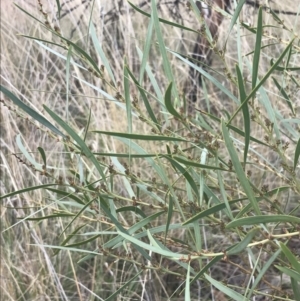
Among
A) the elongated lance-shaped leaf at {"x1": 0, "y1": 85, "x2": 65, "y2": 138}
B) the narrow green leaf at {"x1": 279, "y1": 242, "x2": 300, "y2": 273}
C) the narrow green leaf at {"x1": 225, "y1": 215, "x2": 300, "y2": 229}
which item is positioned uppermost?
the elongated lance-shaped leaf at {"x1": 0, "y1": 85, "x2": 65, "y2": 138}

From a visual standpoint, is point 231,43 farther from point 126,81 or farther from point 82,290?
point 126,81

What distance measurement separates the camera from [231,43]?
2258mm

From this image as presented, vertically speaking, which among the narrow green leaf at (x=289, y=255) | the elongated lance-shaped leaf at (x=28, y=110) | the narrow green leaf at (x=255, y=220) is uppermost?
the elongated lance-shaped leaf at (x=28, y=110)

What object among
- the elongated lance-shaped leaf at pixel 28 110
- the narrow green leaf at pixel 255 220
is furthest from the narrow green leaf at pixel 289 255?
the elongated lance-shaped leaf at pixel 28 110

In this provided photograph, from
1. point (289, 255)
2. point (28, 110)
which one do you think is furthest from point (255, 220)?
point (28, 110)

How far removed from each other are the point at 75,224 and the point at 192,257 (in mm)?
887

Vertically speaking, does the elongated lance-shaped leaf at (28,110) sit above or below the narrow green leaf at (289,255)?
above

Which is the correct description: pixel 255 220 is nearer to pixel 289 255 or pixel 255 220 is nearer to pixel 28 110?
pixel 289 255

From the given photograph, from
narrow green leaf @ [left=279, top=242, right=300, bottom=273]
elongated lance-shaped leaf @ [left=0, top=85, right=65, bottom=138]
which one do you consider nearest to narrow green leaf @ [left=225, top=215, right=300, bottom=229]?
narrow green leaf @ [left=279, top=242, right=300, bottom=273]

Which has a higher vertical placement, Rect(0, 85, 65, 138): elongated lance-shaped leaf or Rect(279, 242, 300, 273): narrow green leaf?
Rect(0, 85, 65, 138): elongated lance-shaped leaf

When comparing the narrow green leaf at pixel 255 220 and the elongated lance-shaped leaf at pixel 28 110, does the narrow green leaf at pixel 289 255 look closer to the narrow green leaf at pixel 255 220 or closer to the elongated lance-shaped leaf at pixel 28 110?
the narrow green leaf at pixel 255 220

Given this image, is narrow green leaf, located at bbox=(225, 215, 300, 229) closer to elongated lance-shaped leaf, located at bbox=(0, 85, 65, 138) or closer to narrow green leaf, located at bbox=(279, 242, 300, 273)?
narrow green leaf, located at bbox=(279, 242, 300, 273)

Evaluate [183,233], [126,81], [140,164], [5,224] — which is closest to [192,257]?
[126,81]

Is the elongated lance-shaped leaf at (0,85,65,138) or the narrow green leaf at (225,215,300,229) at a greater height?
the elongated lance-shaped leaf at (0,85,65,138)
